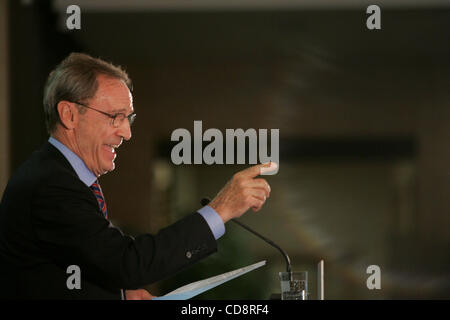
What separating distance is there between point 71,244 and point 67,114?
336 mm

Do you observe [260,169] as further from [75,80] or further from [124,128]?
[75,80]

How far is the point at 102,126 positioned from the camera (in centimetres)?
147

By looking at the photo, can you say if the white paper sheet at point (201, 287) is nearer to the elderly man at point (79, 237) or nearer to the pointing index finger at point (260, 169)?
the elderly man at point (79, 237)

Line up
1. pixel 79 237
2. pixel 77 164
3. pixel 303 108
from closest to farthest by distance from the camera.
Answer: pixel 79 237 → pixel 77 164 → pixel 303 108

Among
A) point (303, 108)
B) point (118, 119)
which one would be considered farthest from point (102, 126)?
point (303, 108)

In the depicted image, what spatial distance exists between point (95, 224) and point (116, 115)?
0.30m

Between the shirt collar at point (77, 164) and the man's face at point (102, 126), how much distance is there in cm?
2

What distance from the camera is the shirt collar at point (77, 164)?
1.41 metres

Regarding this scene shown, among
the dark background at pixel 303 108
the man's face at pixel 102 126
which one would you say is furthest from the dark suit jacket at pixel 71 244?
the dark background at pixel 303 108

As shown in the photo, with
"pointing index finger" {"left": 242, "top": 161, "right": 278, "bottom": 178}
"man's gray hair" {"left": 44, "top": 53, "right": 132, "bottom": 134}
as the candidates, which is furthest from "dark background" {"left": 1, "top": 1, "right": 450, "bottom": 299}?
"pointing index finger" {"left": 242, "top": 161, "right": 278, "bottom": 178}

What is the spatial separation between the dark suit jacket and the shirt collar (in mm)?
69

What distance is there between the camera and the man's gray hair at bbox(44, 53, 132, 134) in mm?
1435
